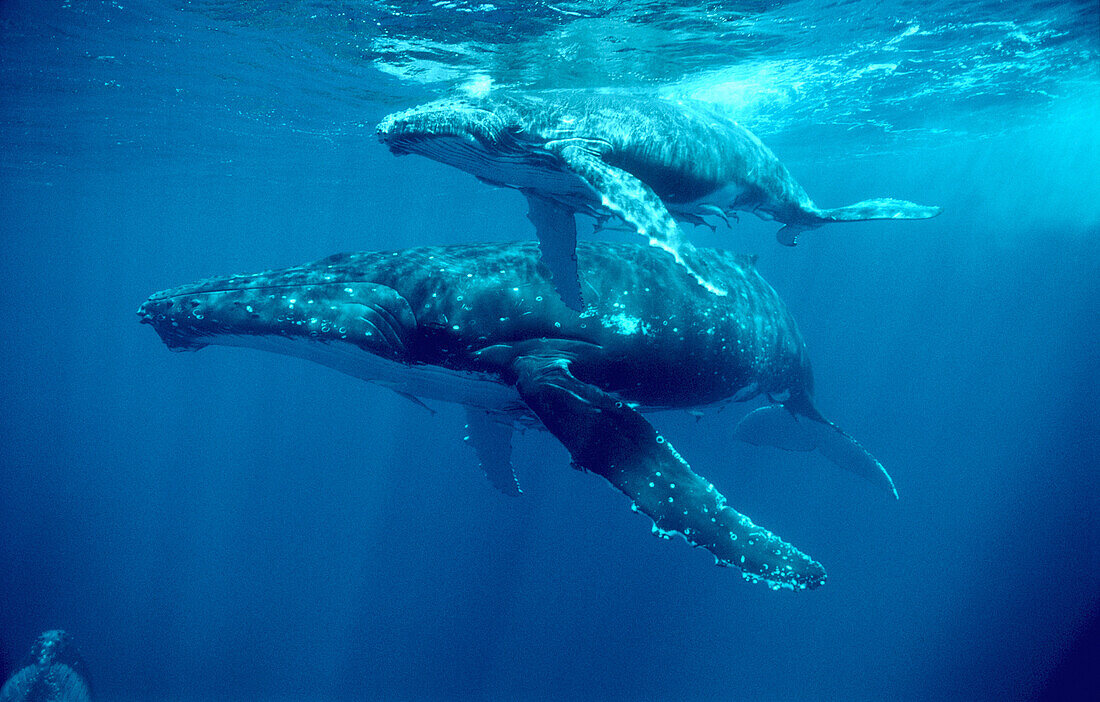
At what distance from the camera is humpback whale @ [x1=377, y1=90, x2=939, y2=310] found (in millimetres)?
4227

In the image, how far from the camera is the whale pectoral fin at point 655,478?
155 inches

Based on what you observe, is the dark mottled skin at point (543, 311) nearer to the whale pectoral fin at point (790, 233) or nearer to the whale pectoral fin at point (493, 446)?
the whale pectoral fin at point (790, 233)

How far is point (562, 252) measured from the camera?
5.26 metres

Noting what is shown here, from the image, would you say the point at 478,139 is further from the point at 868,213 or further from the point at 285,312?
the point at 868,213

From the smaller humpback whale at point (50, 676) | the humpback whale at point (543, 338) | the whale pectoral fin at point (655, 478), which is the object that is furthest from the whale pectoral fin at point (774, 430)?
the smaller humpback whale at point (50, 676)

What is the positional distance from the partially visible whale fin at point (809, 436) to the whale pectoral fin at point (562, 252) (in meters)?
5.94

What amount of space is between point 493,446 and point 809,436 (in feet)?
18.6

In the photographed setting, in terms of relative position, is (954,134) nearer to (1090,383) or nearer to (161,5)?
(1090,383)

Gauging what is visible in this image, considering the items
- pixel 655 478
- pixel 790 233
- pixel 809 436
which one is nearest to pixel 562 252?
pixel 655 478

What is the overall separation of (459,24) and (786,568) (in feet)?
44.7

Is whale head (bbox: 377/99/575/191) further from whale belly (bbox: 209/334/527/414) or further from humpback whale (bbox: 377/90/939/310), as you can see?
whale belly (bbox: 209/334/527/414)

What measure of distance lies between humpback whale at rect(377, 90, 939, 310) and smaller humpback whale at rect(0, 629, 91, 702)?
20.2 meters

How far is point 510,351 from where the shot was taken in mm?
5312

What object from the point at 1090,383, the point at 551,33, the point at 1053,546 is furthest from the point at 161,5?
the point at 1090,383
